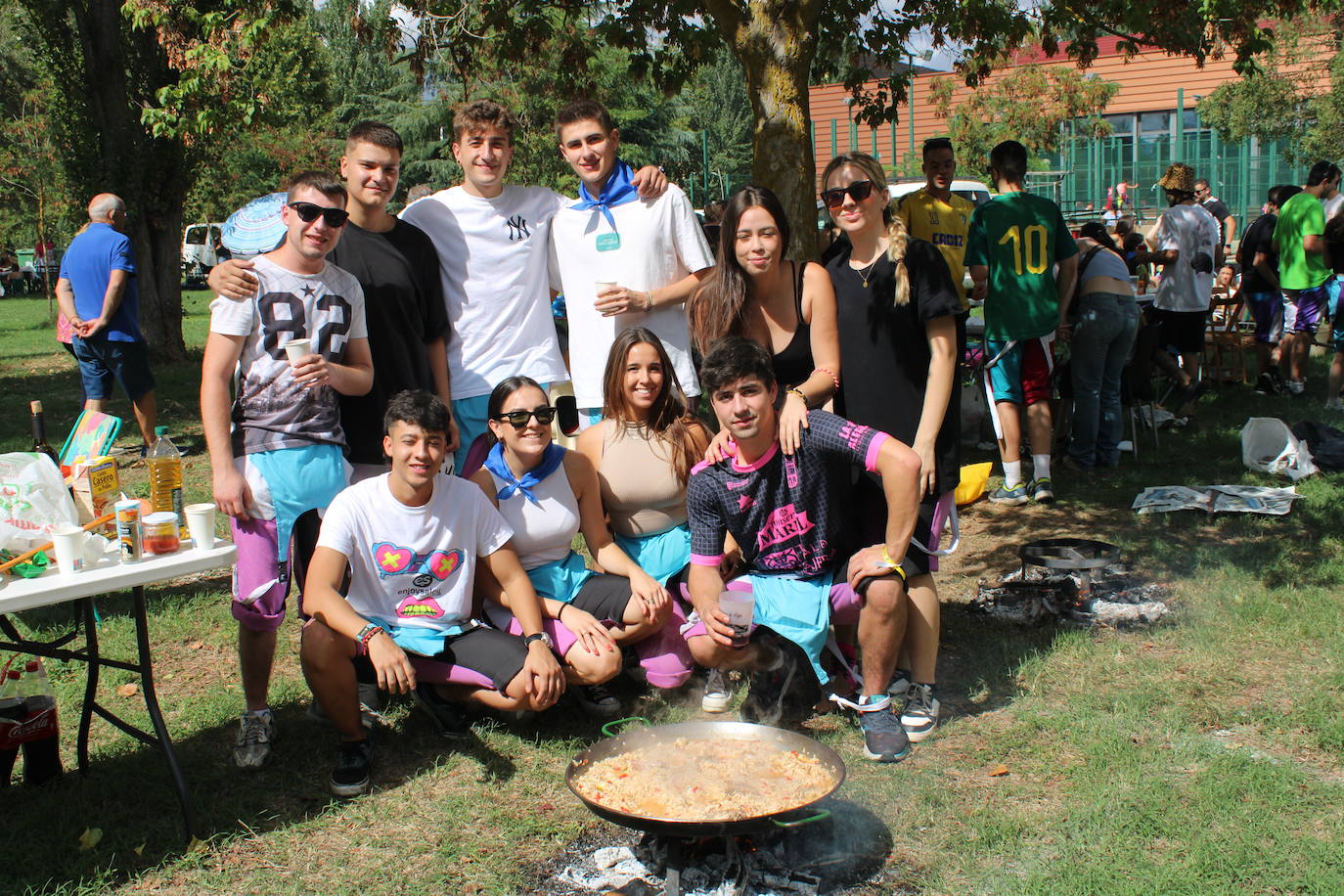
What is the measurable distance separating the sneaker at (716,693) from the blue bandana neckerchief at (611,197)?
1.76m

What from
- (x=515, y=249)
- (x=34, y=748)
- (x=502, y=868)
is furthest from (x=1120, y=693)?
(x=34, y=748)

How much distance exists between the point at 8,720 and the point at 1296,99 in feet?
99.5

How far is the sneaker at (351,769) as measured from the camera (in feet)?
11.8

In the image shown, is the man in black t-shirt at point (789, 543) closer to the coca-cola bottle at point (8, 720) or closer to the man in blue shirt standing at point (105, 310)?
the coca-cola bottle at point (8, 720)

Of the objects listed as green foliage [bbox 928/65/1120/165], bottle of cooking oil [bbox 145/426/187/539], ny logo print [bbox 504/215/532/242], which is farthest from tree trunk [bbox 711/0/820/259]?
green foliage [bbox 928/65/1120/165]

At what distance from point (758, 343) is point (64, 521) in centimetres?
223

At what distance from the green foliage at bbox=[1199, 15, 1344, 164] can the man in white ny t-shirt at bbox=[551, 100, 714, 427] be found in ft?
79.2

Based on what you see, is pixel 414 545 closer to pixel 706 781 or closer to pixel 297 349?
pixel 297 349

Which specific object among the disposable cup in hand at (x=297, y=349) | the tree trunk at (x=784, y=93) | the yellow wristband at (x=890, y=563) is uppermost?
the tree trunk at (x=784, y=93)

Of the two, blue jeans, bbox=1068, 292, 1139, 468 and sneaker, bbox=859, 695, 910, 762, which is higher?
blue jeans, bbox=1068, 292, 1139, 468

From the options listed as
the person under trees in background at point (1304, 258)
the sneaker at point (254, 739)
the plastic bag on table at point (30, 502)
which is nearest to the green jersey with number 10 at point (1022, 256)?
the person under trees in background at point (1304, 258)

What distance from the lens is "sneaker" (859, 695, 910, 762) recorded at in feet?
12.1

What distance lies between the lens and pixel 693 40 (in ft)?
30.7

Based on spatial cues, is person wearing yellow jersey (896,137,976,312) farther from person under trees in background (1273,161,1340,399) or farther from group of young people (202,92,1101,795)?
person under trees in background (1273,161,1340,399)
